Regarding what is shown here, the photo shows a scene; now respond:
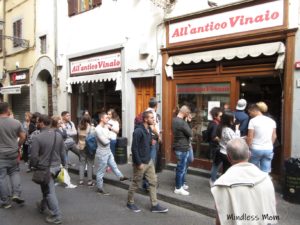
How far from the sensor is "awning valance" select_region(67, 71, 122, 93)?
11.2 m

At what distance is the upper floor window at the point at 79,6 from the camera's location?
12.7 m

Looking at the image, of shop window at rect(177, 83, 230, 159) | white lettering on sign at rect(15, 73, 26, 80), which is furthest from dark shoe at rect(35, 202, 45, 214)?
white lettering on sign at rect(15, 73, 26, 80)

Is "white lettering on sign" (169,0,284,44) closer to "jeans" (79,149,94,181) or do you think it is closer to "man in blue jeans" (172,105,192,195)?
"man in blue jeans" (172,105,192,195)

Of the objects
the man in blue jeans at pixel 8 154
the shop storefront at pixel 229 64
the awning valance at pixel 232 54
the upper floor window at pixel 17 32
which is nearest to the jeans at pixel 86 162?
the man in blue jeans at pixel 8 154

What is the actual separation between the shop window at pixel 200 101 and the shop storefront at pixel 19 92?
968 centimetres

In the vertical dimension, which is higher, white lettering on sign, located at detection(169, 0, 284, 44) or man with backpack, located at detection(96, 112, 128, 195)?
white lettering on sign, located at detection(169, 0, 284, 44)

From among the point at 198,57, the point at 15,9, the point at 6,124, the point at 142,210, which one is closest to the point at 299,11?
the point at 198,57

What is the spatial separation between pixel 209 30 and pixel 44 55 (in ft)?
29.4

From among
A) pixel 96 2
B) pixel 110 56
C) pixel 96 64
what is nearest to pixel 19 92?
pixel 96 64

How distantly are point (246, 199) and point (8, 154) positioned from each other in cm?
487

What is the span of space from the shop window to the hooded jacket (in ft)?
19.1

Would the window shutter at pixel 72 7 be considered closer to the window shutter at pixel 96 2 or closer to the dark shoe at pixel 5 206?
the window shutter at pixel 96 2

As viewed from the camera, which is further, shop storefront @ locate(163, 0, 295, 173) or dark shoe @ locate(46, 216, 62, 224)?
shop storefront @ locate(163, 0, 295, 173)

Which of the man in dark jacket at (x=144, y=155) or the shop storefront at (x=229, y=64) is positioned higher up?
the shop storefront at (x=229, y=64)
